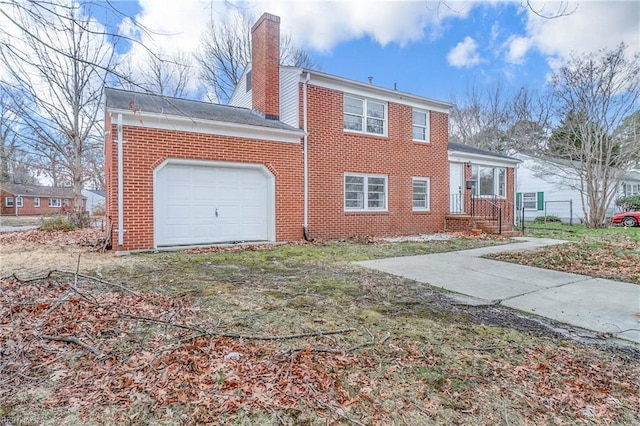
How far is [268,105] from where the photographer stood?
11.6 m

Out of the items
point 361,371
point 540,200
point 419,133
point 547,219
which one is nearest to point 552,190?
point 540,200

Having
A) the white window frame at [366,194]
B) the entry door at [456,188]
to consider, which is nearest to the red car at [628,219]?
the entry door at [456,188]

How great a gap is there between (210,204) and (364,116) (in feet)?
20.5

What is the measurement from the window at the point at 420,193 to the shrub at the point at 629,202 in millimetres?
18877

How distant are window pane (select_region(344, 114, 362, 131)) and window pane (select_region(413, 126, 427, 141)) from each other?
2628 millimetres

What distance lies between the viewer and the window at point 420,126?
44.7 feet

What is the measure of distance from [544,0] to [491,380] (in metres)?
3.66

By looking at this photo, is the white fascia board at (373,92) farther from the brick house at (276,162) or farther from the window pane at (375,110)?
the window pane at (375,110)

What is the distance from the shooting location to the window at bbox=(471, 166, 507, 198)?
15750 mm

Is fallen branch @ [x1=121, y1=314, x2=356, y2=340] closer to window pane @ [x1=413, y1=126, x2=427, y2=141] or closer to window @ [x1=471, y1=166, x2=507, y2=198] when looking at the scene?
window pane @ [x1=413, y1=126, x2=427, y2=141]

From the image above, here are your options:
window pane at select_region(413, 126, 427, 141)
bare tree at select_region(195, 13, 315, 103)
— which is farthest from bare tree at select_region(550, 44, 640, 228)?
bare tree at select_region(195, 13, 315, 103)

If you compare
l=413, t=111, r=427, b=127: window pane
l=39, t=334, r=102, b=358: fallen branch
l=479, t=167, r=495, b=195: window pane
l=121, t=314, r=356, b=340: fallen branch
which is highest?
l=413, t=111, r=427, b=127: window pane

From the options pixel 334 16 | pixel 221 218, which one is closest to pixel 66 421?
pixel 334 16

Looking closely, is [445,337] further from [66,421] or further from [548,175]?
[548,175]
